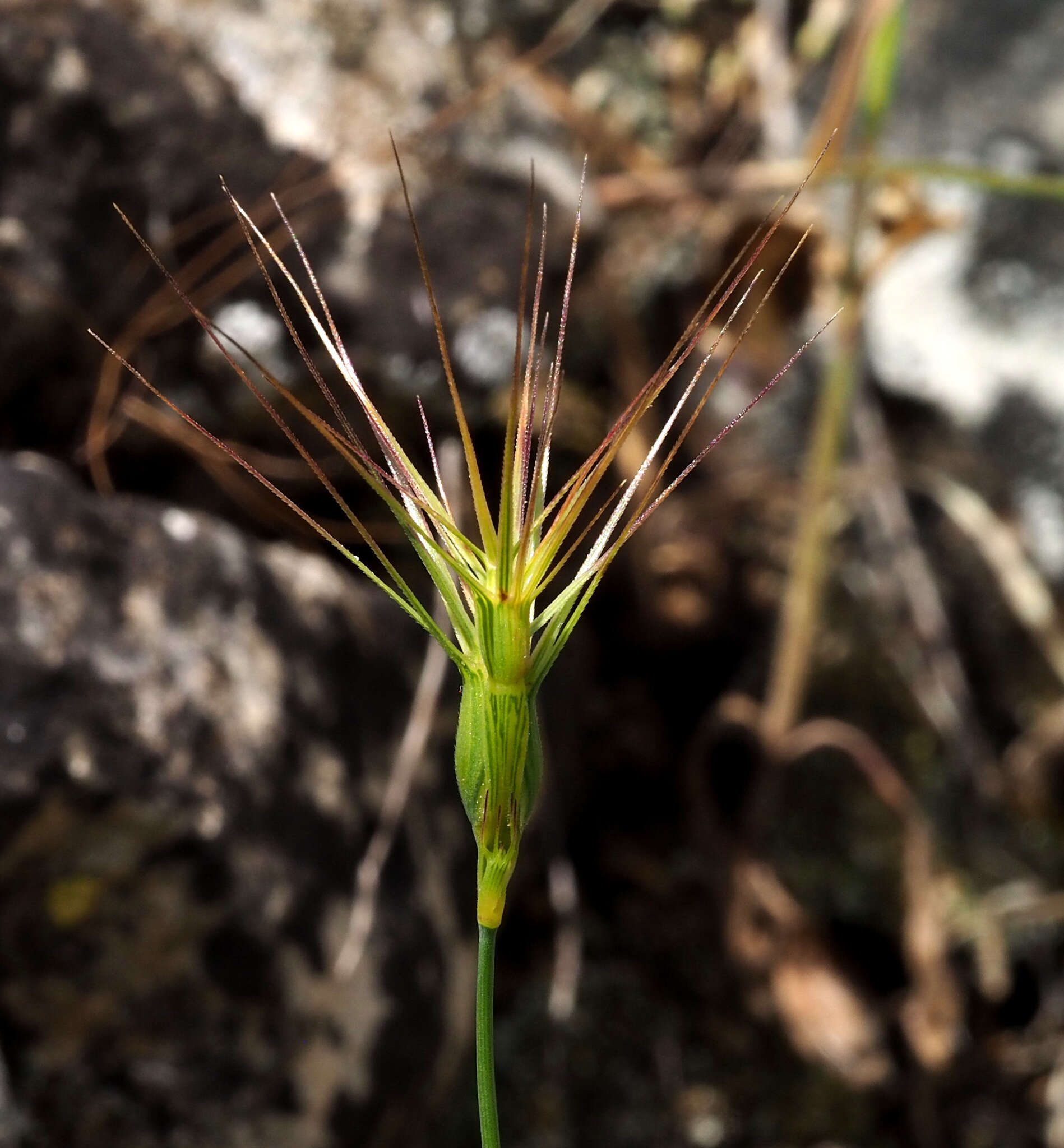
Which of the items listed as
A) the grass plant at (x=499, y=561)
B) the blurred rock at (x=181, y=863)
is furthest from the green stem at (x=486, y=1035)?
the blurred rock at (x=181, y=863)

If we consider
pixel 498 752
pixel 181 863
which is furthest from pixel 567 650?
pixel 498 752

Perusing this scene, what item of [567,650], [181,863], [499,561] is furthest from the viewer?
[567,650]

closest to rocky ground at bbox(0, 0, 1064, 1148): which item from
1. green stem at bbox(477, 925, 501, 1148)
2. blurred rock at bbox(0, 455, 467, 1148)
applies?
blurred rock at bbox(0, 455, 467, 1148)

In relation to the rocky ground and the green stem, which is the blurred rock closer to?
the rocky ground

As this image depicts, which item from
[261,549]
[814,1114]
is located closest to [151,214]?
[261,549]

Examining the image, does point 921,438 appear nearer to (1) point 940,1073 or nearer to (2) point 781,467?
(2) point 781,467

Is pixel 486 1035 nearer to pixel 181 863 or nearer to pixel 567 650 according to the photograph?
pixel 181 863

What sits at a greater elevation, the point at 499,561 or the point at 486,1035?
the point at 499,561
